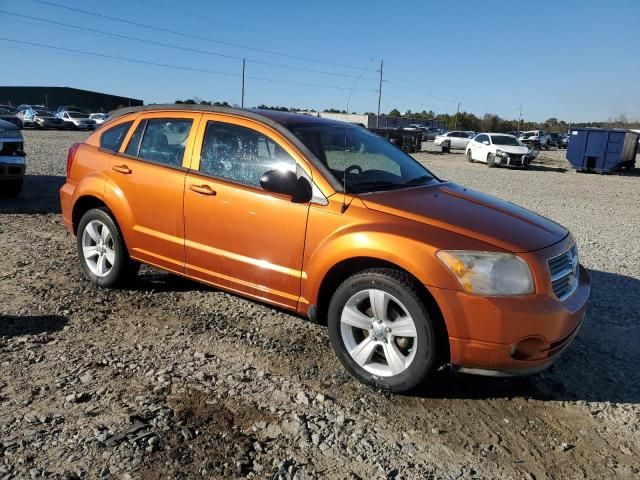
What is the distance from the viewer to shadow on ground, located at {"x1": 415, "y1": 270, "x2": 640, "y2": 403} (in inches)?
137

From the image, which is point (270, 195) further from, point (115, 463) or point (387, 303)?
point (115, 463)

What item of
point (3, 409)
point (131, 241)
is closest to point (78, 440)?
point (3, 409)

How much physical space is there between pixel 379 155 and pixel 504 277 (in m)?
1.84

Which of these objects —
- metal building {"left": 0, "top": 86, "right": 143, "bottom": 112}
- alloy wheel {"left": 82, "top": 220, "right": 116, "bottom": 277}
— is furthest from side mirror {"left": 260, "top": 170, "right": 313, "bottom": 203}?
metal building {"left": 0, "top": 86, "right": 143, "bottom": 112}

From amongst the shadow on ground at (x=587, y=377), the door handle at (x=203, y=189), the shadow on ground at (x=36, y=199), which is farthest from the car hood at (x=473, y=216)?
the shadow on ground at (x=36, y=199)

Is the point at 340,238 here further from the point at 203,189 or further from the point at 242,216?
the point at 203,189

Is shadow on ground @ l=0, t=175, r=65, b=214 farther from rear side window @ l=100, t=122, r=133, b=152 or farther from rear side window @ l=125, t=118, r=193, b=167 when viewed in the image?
rear side window @ l=125, t=118, r=193, b=167

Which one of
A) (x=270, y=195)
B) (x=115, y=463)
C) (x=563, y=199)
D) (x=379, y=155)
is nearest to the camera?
(x=115, y=463)

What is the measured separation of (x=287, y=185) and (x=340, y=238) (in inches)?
20.9

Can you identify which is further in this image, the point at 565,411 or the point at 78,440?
the point at 565,411

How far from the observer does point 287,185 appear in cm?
360

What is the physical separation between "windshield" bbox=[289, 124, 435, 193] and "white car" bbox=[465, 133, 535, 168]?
21.9m

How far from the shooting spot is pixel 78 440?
8.91 ft

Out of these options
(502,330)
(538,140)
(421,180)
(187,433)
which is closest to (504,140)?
(538,140)
